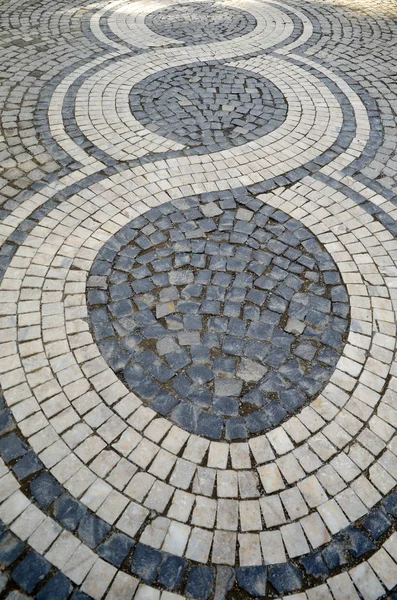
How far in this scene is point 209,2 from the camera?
452 inches

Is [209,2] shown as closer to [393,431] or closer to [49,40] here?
[49,40]

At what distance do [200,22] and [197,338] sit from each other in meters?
9.03

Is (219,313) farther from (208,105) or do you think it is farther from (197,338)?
(208,105)

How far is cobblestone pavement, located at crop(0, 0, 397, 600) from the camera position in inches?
120

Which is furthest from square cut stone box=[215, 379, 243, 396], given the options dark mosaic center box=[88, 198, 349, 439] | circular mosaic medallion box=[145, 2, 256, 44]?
circular mosaic medallion box=[145, 2, 256, 44]

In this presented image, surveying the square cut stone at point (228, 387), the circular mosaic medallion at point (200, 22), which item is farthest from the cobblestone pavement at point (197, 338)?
the circular mosaic medallion at point (200, 22)

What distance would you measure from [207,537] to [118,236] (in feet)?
10.5

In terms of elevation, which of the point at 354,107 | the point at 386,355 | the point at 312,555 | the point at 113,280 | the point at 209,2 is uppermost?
the point at 209,2

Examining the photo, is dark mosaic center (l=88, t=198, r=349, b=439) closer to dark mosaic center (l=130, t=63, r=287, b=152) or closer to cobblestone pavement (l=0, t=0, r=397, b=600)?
cobblestone pavement (l=0, t=0, r=397, b=600)

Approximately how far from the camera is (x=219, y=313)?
4.39 meters

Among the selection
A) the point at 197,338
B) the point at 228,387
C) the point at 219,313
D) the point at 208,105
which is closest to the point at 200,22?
the point at 208,105

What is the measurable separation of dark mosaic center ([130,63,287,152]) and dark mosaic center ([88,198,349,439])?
1716 millimetres

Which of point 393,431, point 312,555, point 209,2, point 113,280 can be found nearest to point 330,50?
point 209,2

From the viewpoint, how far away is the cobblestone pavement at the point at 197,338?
9.99 ft
